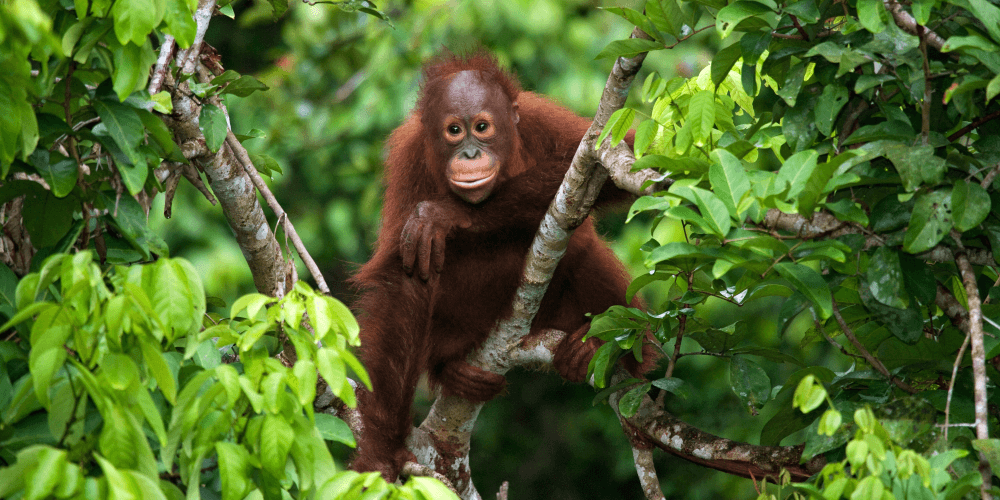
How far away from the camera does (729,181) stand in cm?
134

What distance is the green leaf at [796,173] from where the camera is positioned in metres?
1.25

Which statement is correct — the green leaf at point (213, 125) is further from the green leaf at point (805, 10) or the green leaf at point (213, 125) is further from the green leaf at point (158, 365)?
the green leaf at point (805, 10)

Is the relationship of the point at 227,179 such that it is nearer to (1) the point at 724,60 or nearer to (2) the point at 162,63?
(2) the point at 162,63

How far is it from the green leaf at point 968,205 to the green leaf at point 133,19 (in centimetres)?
120

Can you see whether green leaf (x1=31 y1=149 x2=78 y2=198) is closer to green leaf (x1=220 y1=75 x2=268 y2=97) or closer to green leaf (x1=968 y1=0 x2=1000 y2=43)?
green leaf (x1=220 y1=75 x2=268 y2=97)

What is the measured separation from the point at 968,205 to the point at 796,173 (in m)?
0.27

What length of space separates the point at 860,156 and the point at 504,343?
1467mm

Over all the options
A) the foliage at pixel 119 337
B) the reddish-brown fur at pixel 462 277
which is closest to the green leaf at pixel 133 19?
the foliage at pixel 119 337

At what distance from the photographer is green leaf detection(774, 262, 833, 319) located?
→ 4.28 ft

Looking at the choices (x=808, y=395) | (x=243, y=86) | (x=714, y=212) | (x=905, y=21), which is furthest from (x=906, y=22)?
(x=243, y=86)

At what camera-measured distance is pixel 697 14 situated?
1638 mm

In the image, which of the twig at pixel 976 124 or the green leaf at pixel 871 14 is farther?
the twig at pixel 976 124

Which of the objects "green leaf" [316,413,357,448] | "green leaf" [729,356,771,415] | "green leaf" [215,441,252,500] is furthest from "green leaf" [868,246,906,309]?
"green leaf" [215,441,252,500]

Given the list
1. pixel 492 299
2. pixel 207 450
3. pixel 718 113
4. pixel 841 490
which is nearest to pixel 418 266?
pixel 492 299
